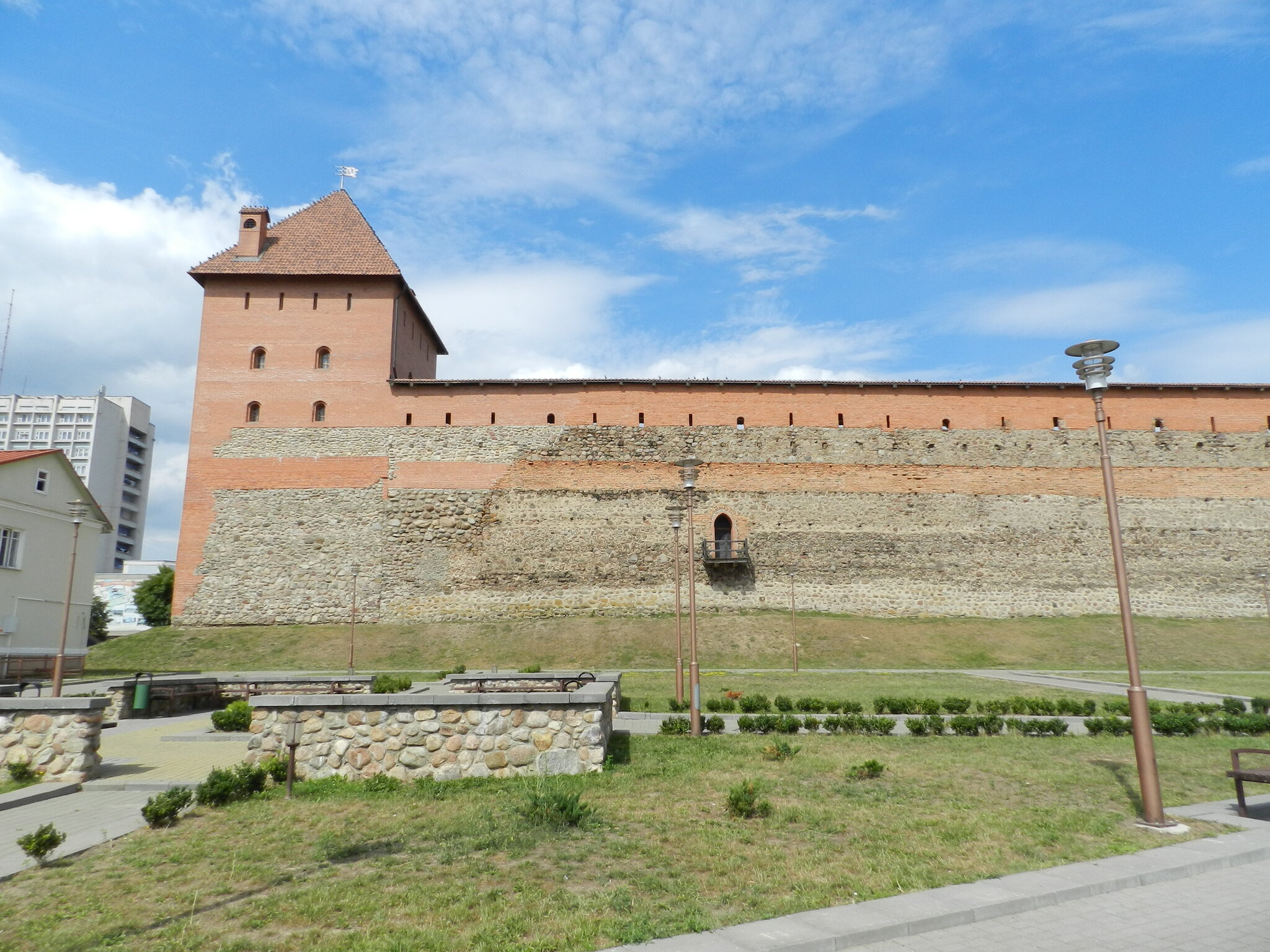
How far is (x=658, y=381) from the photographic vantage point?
3034cm

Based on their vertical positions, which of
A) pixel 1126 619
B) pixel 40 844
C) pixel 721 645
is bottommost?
pixel 40 844

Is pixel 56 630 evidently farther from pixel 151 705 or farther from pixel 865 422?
pixel 865 422

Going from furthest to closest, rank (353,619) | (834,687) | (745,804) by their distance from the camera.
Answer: (353,619) < (834,687) < (745,804)

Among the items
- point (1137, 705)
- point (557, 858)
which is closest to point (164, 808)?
point (557, 858)

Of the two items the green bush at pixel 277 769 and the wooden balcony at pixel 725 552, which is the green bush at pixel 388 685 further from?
the wooden balcony at pixel 725 552

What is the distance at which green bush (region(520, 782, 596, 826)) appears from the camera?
237 inches

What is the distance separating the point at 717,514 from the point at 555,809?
76.8ft

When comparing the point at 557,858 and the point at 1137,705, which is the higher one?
the point at 1137,705

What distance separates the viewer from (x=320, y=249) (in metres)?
31.1

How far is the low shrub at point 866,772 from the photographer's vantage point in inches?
309

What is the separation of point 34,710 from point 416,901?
20.6 feet

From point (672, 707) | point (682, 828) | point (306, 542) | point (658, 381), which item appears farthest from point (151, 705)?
point (658, 381)

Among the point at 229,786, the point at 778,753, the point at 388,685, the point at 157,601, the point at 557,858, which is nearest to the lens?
the point at 557,858

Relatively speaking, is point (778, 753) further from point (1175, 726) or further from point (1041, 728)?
point (1175, 726)
